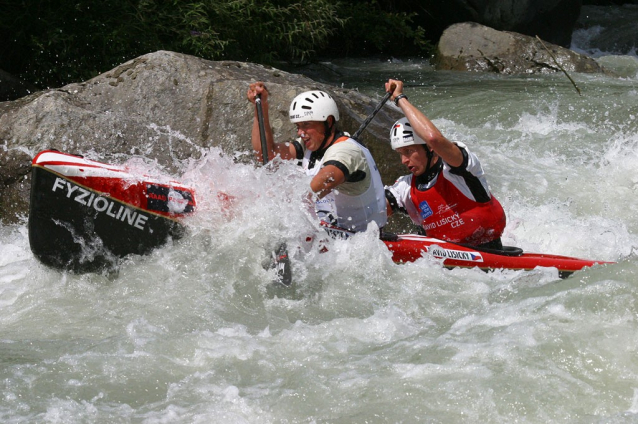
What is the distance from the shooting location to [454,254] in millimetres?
5223

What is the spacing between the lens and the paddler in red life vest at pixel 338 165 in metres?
5.04

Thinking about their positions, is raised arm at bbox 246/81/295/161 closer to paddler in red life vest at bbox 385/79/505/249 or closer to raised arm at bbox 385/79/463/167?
paddler in red life vest at bbox 385/79/505/249

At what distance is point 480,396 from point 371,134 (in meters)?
3.32

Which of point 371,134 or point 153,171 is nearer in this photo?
point 153,171

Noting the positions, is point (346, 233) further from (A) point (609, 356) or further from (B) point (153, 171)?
(A) point (609, 356)

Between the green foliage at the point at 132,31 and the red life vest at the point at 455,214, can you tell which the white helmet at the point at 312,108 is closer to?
the red life vest at the point at 455,214

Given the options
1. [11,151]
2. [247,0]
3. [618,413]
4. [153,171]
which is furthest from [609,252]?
[247,0]

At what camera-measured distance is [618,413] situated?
3379mm

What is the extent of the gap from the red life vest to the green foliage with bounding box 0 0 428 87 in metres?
4.79

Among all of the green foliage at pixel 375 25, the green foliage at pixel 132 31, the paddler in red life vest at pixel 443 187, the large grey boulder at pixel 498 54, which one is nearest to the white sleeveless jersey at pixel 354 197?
the paddler in red life vest at pixel 443 187

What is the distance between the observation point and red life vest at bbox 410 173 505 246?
17.2 ft

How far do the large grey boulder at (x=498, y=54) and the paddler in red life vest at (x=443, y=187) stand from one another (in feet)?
24.9

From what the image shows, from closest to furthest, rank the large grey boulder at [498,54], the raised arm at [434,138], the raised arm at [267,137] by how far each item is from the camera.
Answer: the raised arm at [434,138]
the raised arm at [267,137]
the large grey boulder at [498,54]

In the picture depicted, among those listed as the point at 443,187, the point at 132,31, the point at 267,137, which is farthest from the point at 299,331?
the point at 132,31
